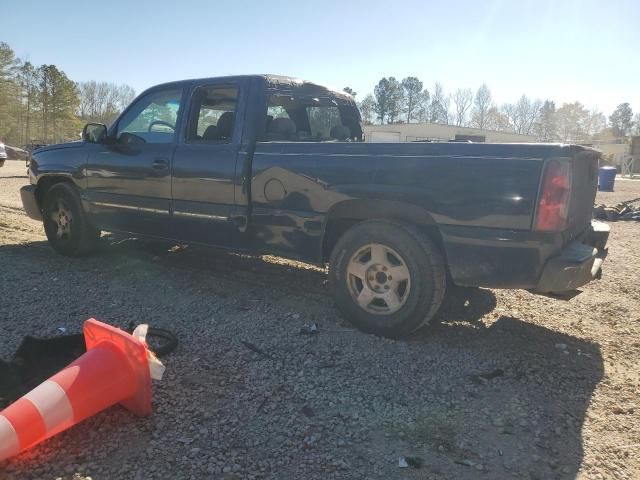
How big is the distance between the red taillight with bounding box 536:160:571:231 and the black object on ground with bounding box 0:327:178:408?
2670 mm

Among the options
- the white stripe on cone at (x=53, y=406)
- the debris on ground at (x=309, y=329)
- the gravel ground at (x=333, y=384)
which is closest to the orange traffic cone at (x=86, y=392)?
the white stripe on cone at (x=53, y=406)

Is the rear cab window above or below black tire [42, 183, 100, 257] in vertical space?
above

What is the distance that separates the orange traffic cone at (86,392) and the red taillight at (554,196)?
2560 mm

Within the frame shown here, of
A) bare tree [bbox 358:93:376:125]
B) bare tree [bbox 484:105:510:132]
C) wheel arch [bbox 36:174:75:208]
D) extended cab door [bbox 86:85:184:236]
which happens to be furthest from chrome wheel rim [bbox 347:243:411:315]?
bare tree [bbox 484:105:510:132]

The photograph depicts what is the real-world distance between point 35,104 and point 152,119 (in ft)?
188

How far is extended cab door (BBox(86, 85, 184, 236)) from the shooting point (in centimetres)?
508

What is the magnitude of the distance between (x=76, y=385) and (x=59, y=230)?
167 inches

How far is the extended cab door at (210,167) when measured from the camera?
4590 mm

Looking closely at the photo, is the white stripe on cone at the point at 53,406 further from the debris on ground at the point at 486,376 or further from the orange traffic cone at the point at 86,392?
the debris on ground at the point at 486,376

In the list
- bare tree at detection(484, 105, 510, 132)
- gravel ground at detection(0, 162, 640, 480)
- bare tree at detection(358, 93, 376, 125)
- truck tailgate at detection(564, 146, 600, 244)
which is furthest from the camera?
bare tree at detection(484, 105, 510, 132)

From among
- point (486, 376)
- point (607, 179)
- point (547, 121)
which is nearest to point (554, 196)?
point (486, 376)

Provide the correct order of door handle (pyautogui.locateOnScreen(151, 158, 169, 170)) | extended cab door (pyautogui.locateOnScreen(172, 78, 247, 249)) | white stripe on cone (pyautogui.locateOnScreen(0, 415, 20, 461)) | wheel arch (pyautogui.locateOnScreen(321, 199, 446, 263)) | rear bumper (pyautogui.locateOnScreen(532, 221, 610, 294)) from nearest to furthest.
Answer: white stripe on cone (pyautogui.locateOnScreen(0, 415, 20, 461)) < rear bumper (pyautogui.locateOnScreen(532, 221, 610, 294)) < wheel arch (pyautogui.locateOnScreen(321, 199, 446, 263)) < extended cab door (pyautogui.locateOnScreen(172, 78, 247, 249)) < door handle (pyautogui.locateOnScreen(151, 158, 169, 170))

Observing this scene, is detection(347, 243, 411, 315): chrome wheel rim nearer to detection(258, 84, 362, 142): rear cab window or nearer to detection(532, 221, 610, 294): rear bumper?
detection(532, 221, 610, 294): rear bumper

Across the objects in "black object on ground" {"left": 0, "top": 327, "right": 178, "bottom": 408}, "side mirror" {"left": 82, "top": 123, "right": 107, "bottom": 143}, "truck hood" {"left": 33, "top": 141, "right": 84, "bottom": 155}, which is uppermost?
"side mirror" {"left": 82, "top": 123, "right": 107, "bottom": 143}
